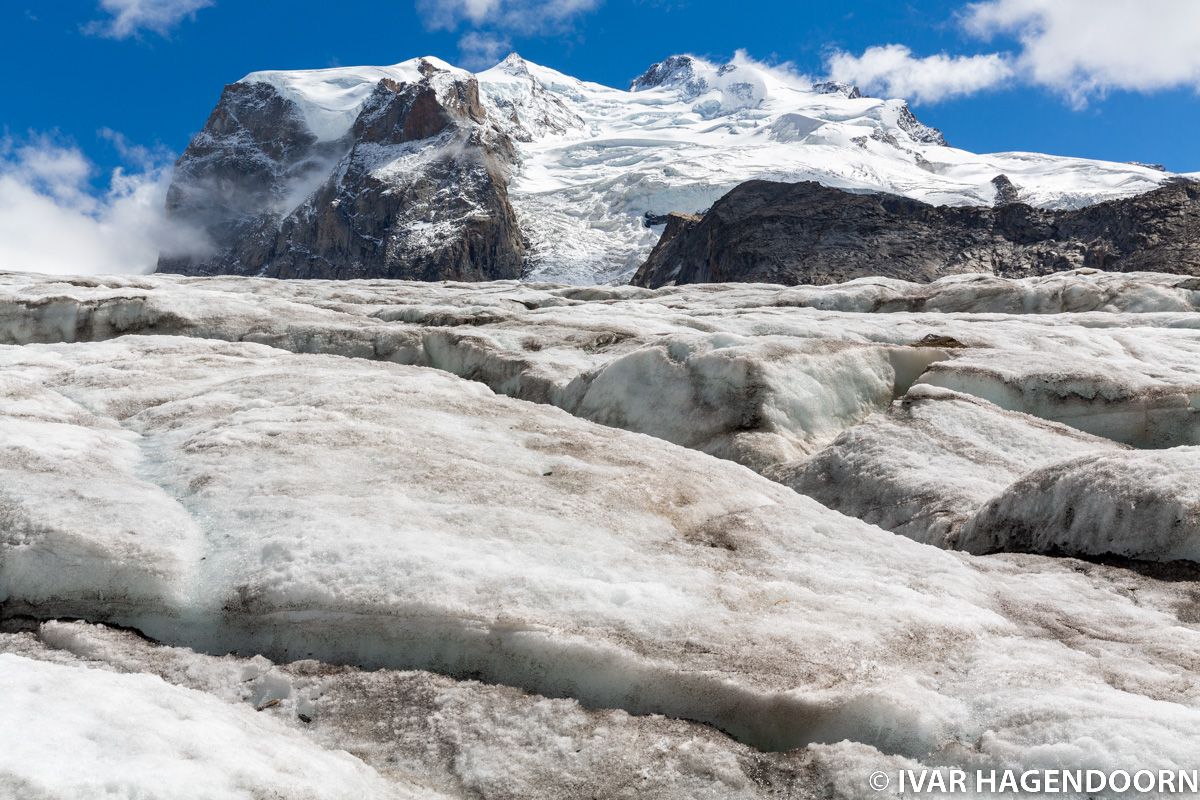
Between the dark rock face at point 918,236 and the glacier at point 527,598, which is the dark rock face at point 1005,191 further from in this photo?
the glacier at point 527,598

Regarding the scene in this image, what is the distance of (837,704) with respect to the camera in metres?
4.70

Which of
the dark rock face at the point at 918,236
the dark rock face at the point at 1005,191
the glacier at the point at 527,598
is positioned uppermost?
the dark rock face at the point at 1005,191

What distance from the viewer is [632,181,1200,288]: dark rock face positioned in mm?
92375

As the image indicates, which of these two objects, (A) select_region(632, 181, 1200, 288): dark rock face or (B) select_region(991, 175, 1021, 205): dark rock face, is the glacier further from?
(B) select_region(991, 175, 1021, 205): dark rock face

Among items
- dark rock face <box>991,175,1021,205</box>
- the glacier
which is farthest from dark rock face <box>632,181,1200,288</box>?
the glacier

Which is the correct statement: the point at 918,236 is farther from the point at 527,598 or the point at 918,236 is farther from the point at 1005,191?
the point at 527,598

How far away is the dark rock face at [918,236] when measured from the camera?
92.4m

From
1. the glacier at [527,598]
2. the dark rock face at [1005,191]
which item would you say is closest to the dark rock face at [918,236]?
the dark rock face at [1005,191]

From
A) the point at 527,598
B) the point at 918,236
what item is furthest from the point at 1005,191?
the point at 527,598

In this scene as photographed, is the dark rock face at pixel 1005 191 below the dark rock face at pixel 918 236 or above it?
above

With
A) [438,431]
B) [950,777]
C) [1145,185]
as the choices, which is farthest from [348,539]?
[1145,185]

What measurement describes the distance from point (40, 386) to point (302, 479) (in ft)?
17.8

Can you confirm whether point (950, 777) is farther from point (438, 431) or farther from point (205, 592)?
point (438, 431)

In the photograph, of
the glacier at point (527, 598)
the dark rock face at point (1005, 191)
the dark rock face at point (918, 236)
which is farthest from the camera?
the dark rock face at point (1005, 191)
